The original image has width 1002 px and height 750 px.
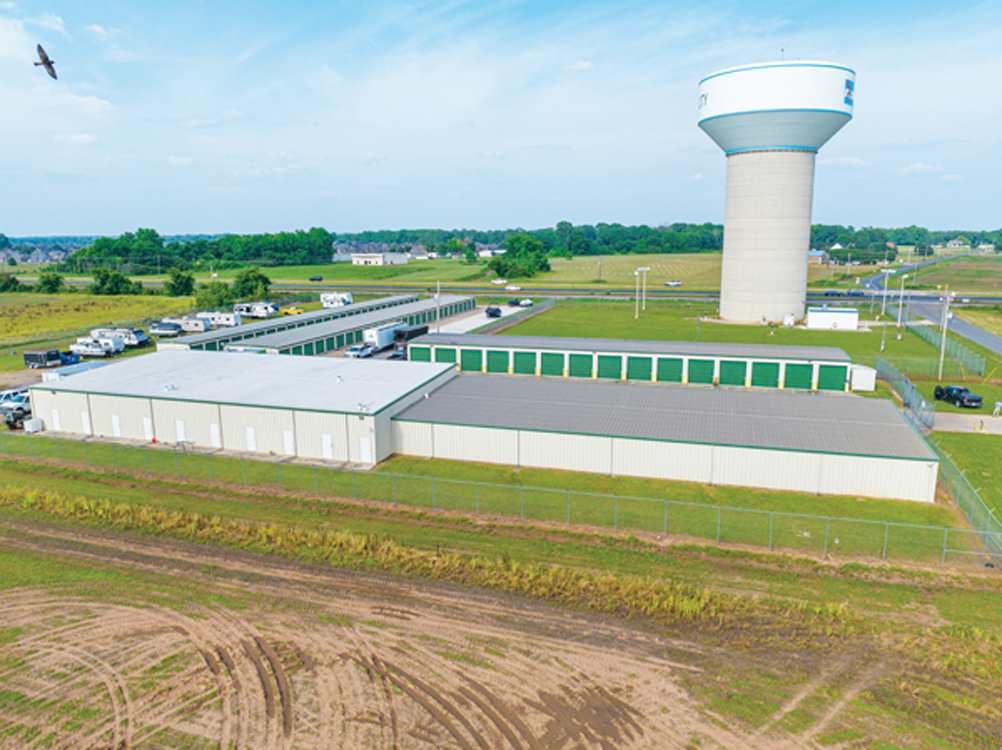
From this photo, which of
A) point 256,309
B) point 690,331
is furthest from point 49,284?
point 690,331

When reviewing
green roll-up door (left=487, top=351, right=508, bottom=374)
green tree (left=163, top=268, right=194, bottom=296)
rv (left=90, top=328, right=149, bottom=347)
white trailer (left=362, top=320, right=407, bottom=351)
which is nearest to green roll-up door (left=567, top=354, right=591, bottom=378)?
green roll-up door (left=487, top=351, right=508, bottom=374)

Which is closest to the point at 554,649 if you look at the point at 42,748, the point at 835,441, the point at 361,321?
the point at 42,748

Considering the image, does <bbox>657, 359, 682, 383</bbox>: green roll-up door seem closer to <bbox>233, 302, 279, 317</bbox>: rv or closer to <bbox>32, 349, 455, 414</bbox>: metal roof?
<bbox>32, 349, 455, 414</bbox>: metal roof

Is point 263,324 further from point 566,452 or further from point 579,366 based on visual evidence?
point 566,452

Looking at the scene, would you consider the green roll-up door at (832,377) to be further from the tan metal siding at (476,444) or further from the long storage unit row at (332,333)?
the long storage unit row at (332,333)

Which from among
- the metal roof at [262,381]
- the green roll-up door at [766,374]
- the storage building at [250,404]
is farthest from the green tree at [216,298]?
the green roll-up door at [766,374]

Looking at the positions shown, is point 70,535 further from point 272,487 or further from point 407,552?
point 407,552
